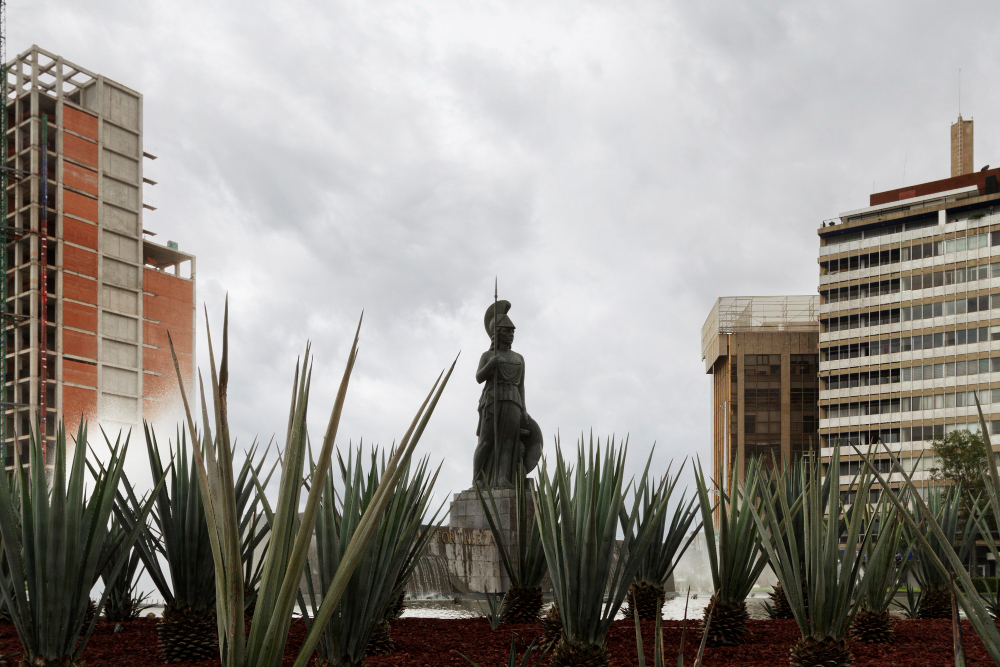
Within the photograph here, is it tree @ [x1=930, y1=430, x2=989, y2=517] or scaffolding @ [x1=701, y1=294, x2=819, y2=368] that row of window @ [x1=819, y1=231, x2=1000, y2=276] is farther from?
tree @ [x1=930, y1=430, x2=989, y2=517]

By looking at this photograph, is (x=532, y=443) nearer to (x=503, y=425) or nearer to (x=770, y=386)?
(x=503, y=425)

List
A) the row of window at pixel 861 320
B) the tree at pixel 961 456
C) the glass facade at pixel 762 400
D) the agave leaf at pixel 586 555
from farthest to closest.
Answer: the glass facade at pixel 762 400 < the row of window at pixel 861 320 < the tree at pixel 961 456 < the agave leaf at pixel 586 555

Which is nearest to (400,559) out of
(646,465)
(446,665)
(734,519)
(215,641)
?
(446,665)

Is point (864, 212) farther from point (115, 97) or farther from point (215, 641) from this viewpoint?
point (215, 641)

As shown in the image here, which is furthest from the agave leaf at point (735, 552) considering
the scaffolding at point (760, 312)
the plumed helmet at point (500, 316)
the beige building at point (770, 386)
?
the scaffolding at point (760, 312)

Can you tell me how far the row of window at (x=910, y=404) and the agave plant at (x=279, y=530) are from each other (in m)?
61.0

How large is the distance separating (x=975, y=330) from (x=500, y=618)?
198 ft

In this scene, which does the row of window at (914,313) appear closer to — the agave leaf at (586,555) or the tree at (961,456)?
the tree at (961,456)

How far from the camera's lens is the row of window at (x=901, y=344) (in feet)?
195

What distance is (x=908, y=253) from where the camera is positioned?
207 ft

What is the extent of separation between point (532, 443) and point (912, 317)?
56.9 meters

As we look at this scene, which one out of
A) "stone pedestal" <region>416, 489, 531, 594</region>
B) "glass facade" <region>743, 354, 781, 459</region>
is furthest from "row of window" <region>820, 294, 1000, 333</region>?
"stone pedestal" <region>416, 489, 531, 594</region>

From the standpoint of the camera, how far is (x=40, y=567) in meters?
4.27

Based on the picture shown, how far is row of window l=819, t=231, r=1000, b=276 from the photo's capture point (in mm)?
59969
